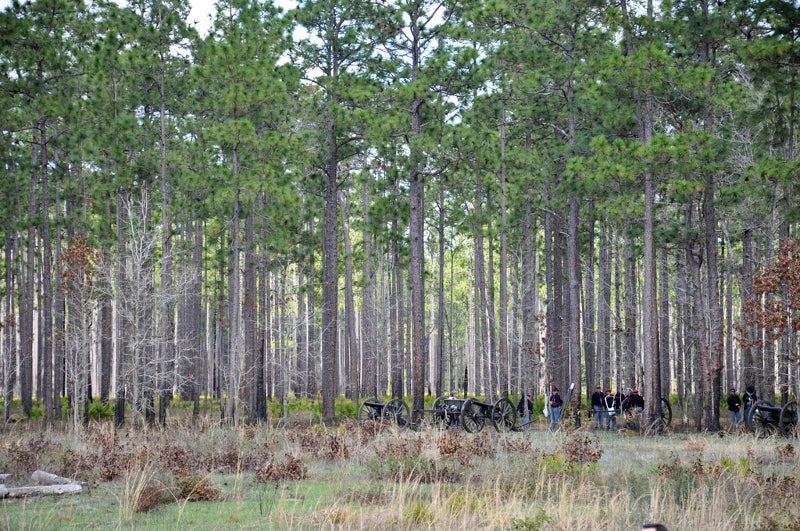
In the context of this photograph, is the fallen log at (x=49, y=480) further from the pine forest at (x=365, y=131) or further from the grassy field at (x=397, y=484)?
the pine forest at (x=365, y=131)

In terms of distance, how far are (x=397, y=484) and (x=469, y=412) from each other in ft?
33.5

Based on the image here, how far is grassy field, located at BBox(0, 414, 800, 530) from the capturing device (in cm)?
848

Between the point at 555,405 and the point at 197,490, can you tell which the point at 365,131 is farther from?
the point at 197,490

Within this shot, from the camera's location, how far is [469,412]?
21.2 meters

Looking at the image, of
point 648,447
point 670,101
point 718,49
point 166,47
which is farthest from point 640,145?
point 166,47

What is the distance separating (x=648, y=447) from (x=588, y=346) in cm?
1729

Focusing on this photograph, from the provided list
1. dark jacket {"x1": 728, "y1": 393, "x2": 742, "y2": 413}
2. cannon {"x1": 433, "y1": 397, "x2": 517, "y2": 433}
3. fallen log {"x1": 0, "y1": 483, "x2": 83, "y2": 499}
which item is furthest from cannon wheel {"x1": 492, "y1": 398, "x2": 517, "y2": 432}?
fallen log {"x1": 0, "y1": 483, "x2": 83, "y2": 499}

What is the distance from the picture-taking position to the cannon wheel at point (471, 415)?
2047 cm

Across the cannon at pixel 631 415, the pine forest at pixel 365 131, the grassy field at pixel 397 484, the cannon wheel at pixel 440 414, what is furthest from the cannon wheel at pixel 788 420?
the cannon wheel at pixel 440 414

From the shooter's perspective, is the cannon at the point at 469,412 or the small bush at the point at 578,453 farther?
the cannon at the point at 469,412

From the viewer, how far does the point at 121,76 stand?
24297 mm

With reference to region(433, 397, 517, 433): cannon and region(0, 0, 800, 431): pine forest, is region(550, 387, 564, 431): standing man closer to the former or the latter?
region(0, 0, 800, 431): pine forest

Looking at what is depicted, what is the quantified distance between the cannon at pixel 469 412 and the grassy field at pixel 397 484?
175 inches

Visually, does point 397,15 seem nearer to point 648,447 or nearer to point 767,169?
point 767,169
